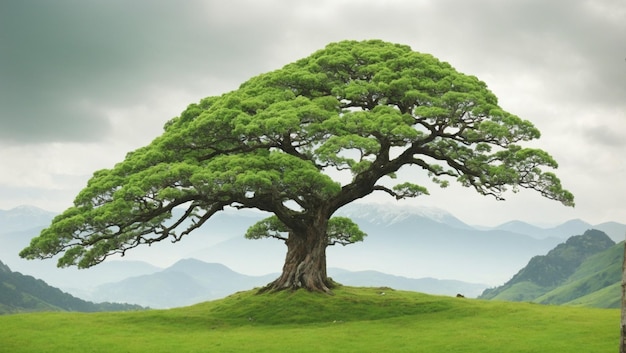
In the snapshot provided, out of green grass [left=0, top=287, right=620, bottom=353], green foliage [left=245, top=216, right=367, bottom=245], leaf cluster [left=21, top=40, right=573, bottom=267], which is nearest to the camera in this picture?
green grass [left=0, top=287, right=620, bottom=353]

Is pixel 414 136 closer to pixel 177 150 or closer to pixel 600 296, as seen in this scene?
pixel 177 150

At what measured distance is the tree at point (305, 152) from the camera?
28797 mm

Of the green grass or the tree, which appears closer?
the green grass

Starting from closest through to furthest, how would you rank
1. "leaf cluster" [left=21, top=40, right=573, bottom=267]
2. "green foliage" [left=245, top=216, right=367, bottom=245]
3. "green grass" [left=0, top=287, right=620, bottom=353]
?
"green grass" [left=0, top=287, right=620, bottom=353] < "leaf cluster" [left=21, top=40, right=573, bottom=267] < "green foliage" [left=245, top=216, right=367, bottom=245]

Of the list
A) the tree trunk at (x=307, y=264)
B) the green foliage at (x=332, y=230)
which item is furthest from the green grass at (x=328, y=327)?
the green foliage at (x=332, y=230)

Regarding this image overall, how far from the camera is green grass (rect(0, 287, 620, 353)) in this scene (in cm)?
2191

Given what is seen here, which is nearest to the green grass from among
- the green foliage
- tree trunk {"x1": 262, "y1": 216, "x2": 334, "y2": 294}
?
tree trunk {"x1": 262, "y1": 216, "x2": 334, "y2": 294}

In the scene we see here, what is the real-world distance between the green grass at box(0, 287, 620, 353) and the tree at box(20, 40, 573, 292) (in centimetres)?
349

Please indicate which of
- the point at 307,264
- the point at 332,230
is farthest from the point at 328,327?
the point at 332,230

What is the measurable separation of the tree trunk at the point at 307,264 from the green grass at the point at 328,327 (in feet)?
3.93

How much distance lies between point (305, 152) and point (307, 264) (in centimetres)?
723

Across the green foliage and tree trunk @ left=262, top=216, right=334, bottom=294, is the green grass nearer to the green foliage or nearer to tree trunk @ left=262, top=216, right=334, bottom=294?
tree trunk @ left=262, top=216, right=334, bottom=294

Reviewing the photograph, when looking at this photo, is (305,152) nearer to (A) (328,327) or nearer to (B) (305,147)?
(B) (305,147)

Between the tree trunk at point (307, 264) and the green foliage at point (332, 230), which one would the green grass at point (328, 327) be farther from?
the green foliage at point (332, 230)
